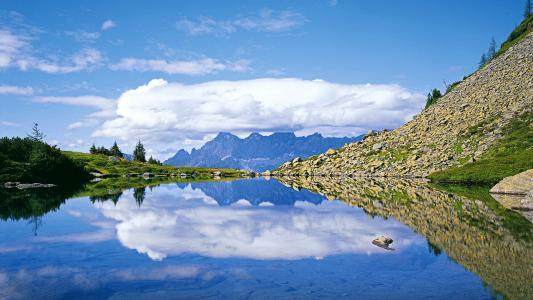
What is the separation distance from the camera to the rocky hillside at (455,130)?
12756 centimetres

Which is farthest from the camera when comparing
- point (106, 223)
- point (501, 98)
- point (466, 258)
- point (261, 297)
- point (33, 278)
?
point (501, 98)

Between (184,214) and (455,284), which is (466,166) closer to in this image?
(184,214)

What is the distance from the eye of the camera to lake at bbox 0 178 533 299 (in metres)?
23.0

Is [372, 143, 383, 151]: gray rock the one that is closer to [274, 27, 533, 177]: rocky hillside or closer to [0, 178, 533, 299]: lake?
[274, 27, 533, 177]: rocky hillside

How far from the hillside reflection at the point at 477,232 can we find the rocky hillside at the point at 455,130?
211 ft

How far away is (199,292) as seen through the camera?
22609 mm

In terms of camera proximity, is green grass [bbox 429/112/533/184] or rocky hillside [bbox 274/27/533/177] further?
rocky hillside [bbox 274/27/533/177]

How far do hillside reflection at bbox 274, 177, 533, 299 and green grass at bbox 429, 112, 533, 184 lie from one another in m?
32.4

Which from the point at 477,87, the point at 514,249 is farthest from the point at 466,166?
the point at 514,249

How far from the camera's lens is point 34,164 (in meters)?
121

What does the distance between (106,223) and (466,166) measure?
91.3 meters

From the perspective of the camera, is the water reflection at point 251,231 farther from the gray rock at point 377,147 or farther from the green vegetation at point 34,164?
the gray rock at point 377,147

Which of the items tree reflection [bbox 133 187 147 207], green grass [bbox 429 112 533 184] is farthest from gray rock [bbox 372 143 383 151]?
tree reflection [bbox 133 187 147 207]

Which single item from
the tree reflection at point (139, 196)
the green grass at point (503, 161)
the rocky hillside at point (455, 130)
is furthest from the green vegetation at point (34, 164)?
the green grass at point (503, 161)
